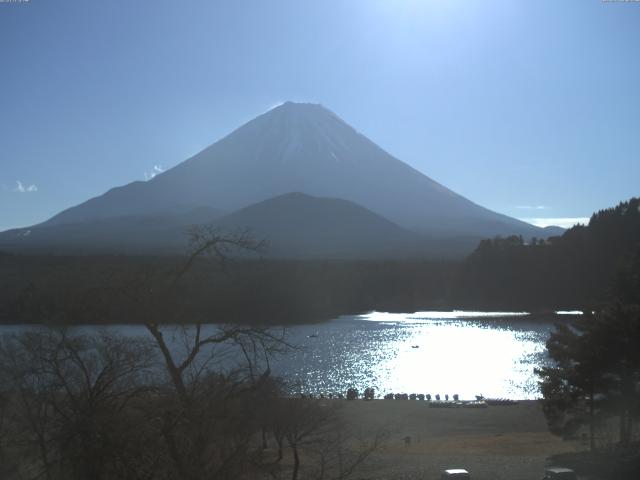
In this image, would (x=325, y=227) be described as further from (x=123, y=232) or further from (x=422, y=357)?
(x=422, y=357)

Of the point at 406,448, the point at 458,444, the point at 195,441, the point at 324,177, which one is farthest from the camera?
the point at 324,177

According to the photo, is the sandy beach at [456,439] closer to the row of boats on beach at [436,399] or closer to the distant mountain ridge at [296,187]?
the row of boats on beach at [436,399]

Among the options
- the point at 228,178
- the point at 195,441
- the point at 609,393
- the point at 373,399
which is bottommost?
the point at 373,399

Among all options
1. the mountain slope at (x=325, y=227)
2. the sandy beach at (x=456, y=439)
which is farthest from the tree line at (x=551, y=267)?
the sandy beach at (x=456, y=439)

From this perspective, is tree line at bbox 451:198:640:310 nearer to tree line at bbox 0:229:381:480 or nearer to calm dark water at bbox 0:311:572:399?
calm dark water at bbox 0:311:572:399

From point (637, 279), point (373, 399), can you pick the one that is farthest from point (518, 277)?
point (637, 279)

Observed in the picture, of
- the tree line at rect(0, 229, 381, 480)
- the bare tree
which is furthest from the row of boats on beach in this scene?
the tree line at rect(0, 229, 381, 480)

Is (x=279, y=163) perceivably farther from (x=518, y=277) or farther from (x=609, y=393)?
(x=609, y=393)

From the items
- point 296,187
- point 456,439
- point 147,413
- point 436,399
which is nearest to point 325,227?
point 296,187
